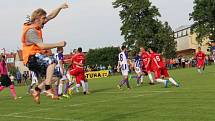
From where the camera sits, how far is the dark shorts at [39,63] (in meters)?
10.4

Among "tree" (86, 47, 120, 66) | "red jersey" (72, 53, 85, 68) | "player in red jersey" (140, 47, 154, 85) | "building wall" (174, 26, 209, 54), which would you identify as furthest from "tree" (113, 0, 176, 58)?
"red jersey" (72, 53, 85, 68)

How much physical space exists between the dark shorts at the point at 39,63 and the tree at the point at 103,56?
108575 millimetres

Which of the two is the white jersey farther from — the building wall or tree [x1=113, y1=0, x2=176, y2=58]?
the building wall

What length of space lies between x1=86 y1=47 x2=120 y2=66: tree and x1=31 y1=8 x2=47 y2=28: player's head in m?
109

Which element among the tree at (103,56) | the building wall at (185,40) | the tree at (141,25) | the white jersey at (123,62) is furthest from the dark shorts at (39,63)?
the building wall at (185,40)

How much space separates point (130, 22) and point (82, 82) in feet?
232

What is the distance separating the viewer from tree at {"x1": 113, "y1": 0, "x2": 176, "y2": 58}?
9081 cm

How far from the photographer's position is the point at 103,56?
122875mm

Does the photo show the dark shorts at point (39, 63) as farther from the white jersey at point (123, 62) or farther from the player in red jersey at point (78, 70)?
the white jersey at point (123, 62)

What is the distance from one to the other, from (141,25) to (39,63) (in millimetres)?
82329

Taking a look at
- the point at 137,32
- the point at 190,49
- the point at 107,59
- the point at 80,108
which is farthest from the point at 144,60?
the point at 190,49

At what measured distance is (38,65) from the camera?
412 inches

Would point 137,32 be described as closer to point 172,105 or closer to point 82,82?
point 82,82

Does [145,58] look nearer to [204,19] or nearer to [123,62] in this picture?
[123,62]
